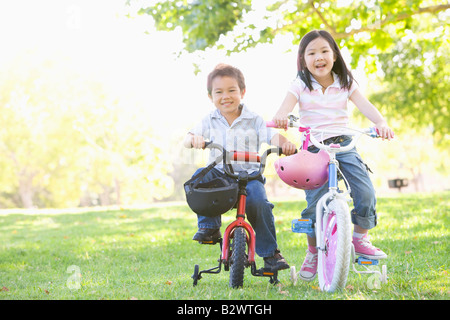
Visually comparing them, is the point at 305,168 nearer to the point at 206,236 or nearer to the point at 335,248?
the point at 335,248

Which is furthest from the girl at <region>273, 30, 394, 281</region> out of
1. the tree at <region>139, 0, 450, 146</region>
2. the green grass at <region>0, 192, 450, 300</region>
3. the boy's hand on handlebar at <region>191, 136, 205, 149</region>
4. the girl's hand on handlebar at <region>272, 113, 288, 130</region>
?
the tree at <region>139, 0, 450, 146</region>

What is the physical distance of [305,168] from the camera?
3914 mm

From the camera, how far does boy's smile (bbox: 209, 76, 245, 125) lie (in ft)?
14.2

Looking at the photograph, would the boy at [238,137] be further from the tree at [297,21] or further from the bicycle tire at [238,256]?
the tree at [297,21]

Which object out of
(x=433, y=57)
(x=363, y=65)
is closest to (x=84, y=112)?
(x=433, y=57)

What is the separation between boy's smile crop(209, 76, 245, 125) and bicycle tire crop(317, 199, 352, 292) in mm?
1110

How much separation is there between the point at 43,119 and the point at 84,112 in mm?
2880

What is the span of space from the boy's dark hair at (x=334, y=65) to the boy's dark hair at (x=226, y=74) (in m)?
0.47

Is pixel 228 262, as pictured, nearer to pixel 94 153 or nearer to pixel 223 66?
pixel 223 66

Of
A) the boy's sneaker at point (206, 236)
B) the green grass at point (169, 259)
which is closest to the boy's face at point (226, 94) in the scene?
the boy's sneaker at point (206, 236)

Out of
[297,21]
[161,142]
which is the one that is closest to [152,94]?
[161,142]

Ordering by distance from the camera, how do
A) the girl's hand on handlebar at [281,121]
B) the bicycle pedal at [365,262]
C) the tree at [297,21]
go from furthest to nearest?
the tree at [297,21], the bicycle pedal at [365,262], the girl's hand on handlebar at [281,121]

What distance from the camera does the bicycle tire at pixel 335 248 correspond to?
364cm

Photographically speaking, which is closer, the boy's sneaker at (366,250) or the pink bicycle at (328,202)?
the pink bicycle at (328,202)
